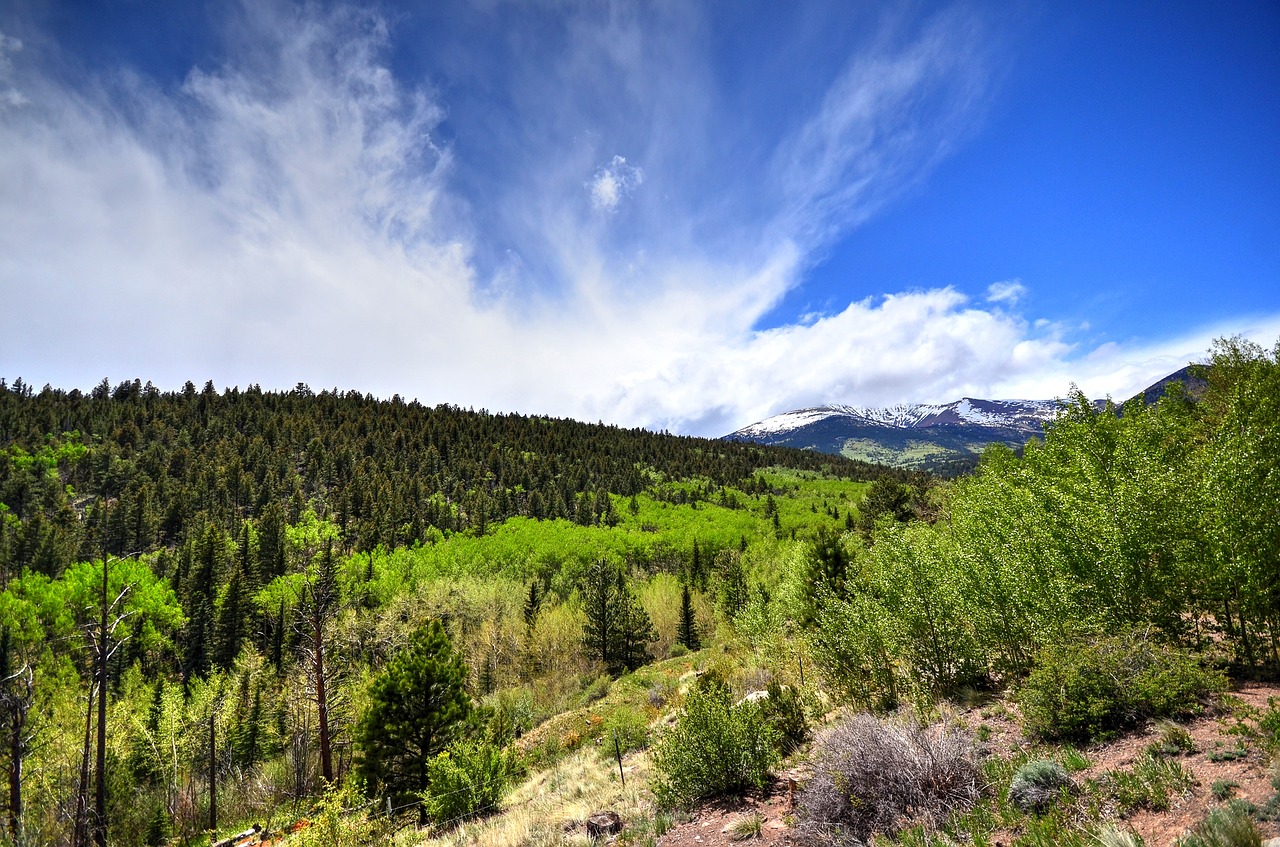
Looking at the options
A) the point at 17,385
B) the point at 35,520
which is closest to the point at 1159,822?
the point at 35,520

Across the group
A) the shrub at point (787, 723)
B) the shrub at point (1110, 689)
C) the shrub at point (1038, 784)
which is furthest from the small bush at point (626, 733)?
the shrub at point (1038, 784)

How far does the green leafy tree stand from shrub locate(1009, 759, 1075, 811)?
2440cm

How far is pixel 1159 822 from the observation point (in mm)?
7199

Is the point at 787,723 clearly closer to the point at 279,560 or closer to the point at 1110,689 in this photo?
the point at 1110,689

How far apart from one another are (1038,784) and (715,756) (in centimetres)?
661

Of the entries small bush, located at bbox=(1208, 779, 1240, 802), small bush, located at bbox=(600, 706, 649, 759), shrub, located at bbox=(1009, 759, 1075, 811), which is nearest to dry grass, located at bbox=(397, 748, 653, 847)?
small bush, located at bbox=(600, 706, 649, 759)

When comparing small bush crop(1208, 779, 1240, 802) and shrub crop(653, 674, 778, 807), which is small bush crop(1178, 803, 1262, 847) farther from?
shrub crop(653, 674, 778, 807)

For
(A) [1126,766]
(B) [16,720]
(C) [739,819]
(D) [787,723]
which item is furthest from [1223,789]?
(B) [16,720]

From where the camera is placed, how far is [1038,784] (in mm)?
8289

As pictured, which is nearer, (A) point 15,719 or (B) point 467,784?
(B) point 467,784

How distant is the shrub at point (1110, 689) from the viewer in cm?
1009

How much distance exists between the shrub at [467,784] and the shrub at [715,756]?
8.80 m

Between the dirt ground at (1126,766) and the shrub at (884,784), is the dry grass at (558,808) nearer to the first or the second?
the dirt ground at (1126,766)

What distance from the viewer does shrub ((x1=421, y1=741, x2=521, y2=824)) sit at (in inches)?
698
